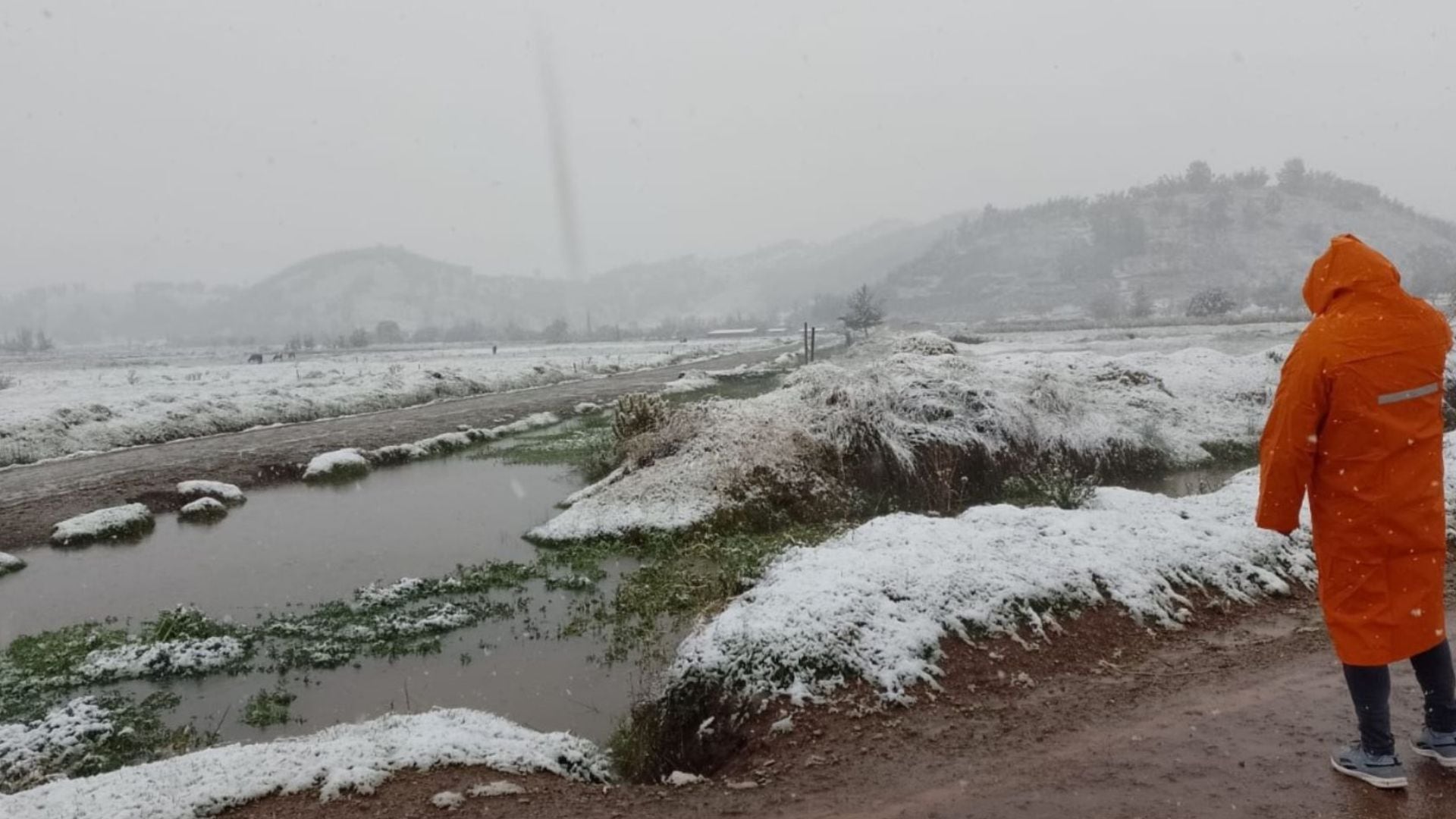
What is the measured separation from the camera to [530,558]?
12.9 meters

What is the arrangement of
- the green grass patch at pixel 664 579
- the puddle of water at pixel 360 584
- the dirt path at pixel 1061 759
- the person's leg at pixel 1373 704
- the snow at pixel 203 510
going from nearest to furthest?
the person's leg at pixel 1373 704 → the dirt path at pixel 1061 759 → the puddle of water at pixel 360 584 → the green grass patch at pixel 664 579 → the snow at pixel 203 510

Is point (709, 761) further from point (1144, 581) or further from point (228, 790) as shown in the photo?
point (1144, 581)

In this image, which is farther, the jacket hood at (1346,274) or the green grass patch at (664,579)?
the green grass patch at (664,579)

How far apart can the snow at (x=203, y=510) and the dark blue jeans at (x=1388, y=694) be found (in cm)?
2046

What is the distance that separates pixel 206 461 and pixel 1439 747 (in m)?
29.3

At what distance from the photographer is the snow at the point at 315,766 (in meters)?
4.86

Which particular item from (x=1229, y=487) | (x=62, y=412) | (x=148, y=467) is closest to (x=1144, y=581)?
(x=1229, y=487)

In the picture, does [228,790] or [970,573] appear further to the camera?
[970,573]

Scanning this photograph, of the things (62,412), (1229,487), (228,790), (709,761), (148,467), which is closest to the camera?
(228,790)

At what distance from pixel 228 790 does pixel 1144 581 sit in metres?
8.24

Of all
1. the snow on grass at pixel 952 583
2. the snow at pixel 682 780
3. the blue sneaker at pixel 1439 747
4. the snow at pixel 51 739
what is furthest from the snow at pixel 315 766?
the blue sneaker at pixel 1439 747

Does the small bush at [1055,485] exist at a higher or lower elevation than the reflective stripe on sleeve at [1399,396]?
lower

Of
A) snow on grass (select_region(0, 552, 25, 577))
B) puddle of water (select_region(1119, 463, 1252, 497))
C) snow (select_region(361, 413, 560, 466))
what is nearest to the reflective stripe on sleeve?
puddle of water (select_region(1119, 463, 1252, 497))

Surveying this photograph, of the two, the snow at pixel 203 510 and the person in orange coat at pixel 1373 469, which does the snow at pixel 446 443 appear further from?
the person in orange coat at pixel 1373 469
